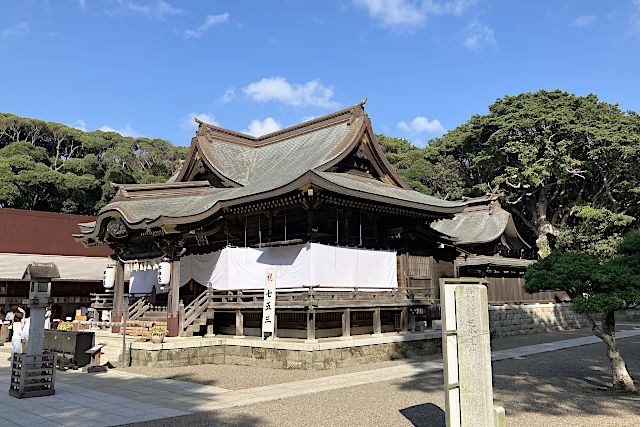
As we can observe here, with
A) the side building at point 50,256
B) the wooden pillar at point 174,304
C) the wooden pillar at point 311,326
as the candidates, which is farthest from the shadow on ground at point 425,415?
the side building at point 50,256

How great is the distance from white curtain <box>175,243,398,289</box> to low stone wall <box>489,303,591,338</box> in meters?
Answer: 9.29

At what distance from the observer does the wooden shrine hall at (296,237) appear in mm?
16109

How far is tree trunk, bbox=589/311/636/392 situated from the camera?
422 inches

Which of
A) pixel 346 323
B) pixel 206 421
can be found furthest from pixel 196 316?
pixel 206 421

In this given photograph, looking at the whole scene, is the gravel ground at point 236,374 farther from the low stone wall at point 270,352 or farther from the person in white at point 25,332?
the person in white at point 25,332

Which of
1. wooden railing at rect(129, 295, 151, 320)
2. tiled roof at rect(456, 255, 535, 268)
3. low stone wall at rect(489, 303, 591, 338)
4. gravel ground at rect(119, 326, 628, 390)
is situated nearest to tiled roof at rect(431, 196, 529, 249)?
tiled roof at rect(456, 255, 535, 268)

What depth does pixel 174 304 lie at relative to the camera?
55.6ft

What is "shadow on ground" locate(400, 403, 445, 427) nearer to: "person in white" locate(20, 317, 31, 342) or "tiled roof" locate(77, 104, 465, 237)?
"tiled roof" locate(77, 104, 465, 237)

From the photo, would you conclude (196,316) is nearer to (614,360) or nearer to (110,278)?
(110,278)

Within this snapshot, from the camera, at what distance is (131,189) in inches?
776

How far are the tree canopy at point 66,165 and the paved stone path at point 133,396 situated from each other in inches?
1195

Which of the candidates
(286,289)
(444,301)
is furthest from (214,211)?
(444,301)

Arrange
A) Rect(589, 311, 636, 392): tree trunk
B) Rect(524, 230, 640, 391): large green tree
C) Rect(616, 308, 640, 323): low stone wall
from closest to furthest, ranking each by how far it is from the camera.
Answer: Rect(524, 230, 640, 391): large green tree
Rect(589, 311, 636, 392): tree trunk
Rect(616, 308, 640, 323): low stone wall

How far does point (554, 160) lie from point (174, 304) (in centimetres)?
3344
